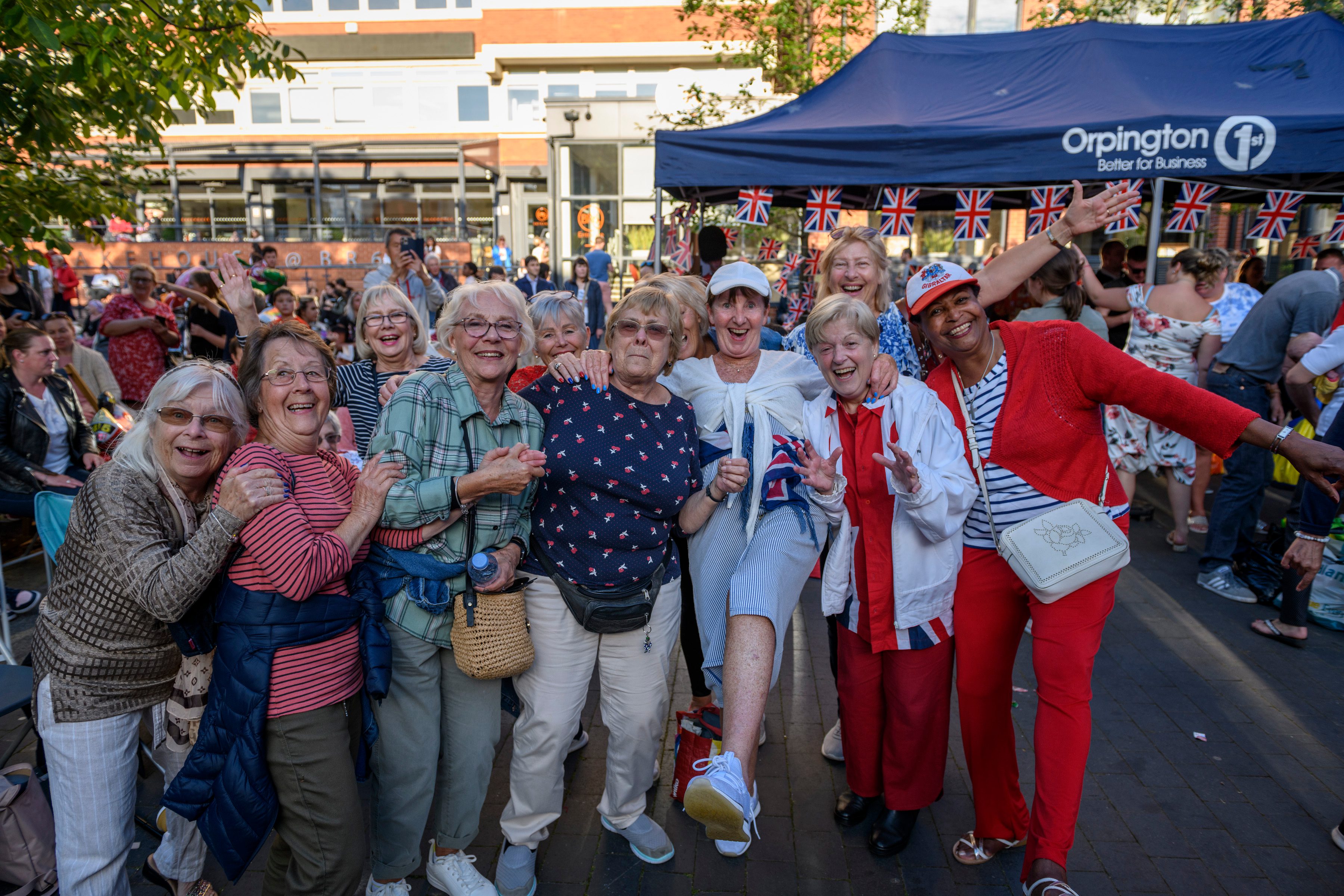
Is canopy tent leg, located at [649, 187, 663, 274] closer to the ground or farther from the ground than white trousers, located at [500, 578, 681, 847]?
farther from the ground

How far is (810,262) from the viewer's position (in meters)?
9.55

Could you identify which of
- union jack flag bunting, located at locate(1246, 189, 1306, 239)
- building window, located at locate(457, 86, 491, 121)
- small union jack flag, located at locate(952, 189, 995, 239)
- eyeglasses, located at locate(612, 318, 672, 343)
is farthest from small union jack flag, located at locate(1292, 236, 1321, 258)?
building window, located at locate(457, 86, 491, 121)

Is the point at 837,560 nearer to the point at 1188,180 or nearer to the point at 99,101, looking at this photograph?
the point at 99,101

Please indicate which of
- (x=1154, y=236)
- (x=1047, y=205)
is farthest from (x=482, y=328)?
(x=1154, y=236)

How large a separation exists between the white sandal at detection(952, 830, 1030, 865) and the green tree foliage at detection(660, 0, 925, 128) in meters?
9.80

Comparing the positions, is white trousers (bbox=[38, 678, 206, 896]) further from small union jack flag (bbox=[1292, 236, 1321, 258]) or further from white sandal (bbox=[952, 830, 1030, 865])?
small union jack flag (bbox=[1292, 236, 1321, 258])

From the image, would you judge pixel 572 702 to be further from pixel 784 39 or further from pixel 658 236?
pixel 784 39

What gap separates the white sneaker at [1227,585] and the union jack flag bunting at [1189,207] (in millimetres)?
3900

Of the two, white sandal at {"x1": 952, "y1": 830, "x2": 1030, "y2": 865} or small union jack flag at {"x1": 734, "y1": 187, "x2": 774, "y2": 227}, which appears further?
small union jack flag at {"x1": 734, "y1": 187, "x2": 774, "y2": 227}

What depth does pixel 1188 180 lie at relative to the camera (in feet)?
25.5

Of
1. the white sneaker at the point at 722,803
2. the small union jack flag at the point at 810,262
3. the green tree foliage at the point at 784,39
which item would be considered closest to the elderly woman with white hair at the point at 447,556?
the white sneaker at the point at 722,803

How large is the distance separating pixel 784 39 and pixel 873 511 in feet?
33.5

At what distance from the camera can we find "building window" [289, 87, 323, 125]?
1240 inches

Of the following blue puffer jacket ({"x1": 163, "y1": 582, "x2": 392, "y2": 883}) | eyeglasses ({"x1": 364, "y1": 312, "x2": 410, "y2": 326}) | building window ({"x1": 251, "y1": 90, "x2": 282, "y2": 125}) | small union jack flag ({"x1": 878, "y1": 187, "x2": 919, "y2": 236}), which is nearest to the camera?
blue puffer jacket ({"x1": 163, "y1": 582, "x2": 392, "y2": 883})
